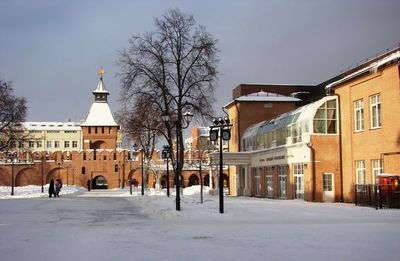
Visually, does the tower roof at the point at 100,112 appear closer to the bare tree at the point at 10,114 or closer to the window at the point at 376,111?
the bare tree at the point at 10,114

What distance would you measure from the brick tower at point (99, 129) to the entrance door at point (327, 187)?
202 ft

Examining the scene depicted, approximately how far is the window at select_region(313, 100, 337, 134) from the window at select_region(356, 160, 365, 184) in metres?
3.07

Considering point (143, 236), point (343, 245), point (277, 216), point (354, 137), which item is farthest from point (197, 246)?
point (354, 137)

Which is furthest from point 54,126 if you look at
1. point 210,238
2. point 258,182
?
point 210,238

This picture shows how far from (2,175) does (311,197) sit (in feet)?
216

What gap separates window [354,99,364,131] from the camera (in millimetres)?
29094

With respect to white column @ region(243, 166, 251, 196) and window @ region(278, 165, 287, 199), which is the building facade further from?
white column @ region(243, 166, 251, 196)

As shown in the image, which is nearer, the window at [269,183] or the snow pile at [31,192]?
the window at [269,183]

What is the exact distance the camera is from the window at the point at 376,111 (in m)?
27.1

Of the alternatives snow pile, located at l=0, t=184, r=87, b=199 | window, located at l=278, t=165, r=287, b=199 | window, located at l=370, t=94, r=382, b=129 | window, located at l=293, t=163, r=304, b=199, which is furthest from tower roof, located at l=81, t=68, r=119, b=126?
window, located at l=370, t=94, r=382, b=129

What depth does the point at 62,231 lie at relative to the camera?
15180 millimetres

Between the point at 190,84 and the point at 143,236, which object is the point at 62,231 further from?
the point at 190,84

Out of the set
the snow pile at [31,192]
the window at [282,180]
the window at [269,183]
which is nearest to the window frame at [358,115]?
the window at [282,180]

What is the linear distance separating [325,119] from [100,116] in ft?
211
